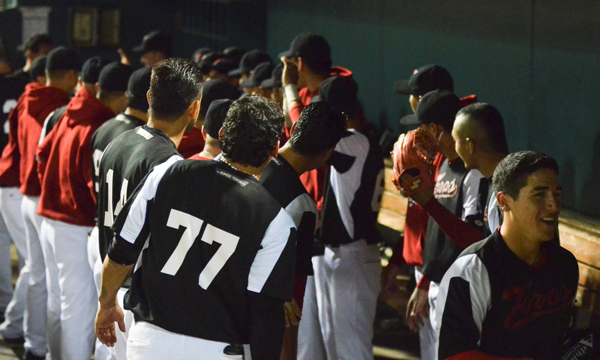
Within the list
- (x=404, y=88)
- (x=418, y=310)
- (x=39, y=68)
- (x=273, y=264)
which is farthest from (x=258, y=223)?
(x=39, y=68)

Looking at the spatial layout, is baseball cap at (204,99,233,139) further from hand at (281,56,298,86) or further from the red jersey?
hand at (281,56,298,86)

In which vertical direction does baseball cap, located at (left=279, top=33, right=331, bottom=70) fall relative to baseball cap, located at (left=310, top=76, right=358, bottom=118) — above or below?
above

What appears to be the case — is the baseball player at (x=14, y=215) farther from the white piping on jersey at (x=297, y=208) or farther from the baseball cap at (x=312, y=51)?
the white piping on jersey at (x=297, y=208)

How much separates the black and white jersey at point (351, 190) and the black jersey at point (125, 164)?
53.5 inches

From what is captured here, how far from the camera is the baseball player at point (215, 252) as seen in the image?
104 inches

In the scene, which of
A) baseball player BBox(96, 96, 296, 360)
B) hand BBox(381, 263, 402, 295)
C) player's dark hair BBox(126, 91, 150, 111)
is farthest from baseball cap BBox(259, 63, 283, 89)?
baseball player BBox(96, 96, 296, 360)

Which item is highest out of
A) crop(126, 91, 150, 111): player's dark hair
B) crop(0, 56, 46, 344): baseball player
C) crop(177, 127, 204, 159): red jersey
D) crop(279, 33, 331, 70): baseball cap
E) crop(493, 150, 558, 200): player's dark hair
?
crop(279, 33, 331, 70): baseball cap

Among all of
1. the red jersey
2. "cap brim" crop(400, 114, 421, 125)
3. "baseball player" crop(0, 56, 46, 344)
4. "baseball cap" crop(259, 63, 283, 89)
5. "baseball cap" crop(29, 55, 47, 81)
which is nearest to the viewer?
"cap brim" crop(400, 114, 421, 125)

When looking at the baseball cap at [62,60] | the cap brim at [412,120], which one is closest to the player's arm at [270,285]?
the cap brim at [412,120]

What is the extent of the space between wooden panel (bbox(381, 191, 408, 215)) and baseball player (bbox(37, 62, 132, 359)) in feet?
7.25

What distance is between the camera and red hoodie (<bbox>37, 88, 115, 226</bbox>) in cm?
464

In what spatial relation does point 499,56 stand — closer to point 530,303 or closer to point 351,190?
point 351,190

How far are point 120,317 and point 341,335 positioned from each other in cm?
172

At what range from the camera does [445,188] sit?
150 inches
